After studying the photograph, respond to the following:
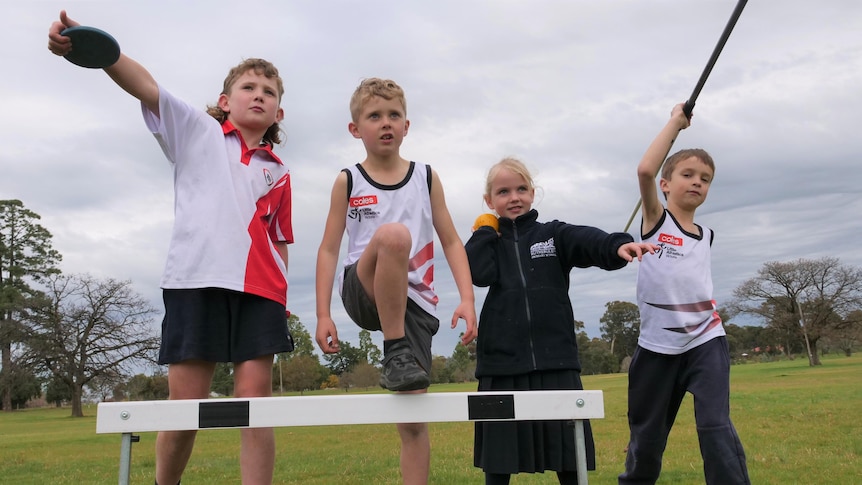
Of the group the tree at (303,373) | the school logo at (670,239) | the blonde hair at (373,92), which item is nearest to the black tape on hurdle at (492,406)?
the blonde hair at (373,92)

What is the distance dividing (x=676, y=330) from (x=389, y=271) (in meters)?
2.01

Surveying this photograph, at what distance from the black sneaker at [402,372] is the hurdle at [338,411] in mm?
161

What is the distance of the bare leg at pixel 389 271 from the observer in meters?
2.94

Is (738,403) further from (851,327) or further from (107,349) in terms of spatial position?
(851,327)

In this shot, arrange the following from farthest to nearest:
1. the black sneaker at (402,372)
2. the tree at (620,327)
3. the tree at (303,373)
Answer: the tree at (620,327), the tree at (303,373), the black sneaker at (402,372)

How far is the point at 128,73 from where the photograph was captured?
9.93 feet

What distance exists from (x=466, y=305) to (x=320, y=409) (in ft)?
3.56

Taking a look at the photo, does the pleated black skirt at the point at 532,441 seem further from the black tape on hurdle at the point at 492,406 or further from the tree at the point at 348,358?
the tree at the point at 348,358

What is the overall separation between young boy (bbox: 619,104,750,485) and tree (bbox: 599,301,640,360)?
58.6 m

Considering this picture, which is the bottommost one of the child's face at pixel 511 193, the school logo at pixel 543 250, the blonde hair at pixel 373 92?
the school logo at pixel 543 250

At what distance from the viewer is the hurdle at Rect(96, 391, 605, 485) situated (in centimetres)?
255

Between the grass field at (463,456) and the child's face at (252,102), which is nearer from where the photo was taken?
the child's face at (252,102)

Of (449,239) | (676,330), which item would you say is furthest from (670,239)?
(449,239)

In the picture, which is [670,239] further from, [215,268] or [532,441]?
[215,268]
